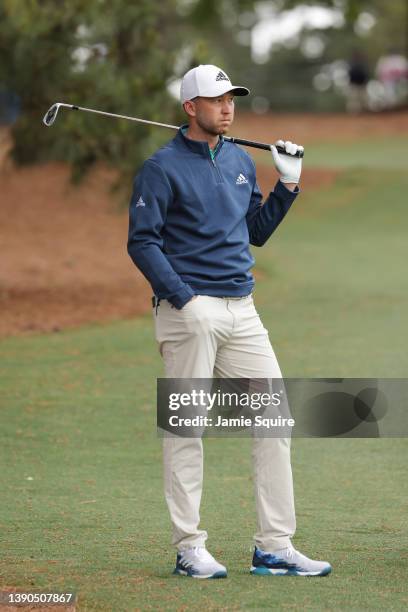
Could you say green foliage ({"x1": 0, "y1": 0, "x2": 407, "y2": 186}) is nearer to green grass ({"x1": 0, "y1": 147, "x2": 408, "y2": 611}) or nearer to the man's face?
green grass ({"x1": 0, "y1": 147, "x2": 408, "y2": 611})

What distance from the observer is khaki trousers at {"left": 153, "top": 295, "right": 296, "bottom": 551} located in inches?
220

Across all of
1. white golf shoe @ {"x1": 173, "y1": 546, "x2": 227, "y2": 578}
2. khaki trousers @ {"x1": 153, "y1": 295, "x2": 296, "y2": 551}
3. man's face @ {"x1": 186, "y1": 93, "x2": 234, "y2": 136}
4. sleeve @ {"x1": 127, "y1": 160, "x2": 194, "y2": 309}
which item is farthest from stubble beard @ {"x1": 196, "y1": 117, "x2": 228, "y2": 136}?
white golf shoe @ {"x1": 173, "y1": 546, "x2": 227, "y2": 578}

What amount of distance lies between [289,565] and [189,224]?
4.81ft

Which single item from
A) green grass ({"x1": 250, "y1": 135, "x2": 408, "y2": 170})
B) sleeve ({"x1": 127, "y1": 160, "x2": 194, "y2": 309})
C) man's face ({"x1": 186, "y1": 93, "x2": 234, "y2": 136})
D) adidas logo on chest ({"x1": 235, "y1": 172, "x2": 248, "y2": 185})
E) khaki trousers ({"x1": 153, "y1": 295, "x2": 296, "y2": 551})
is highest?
green grass ({"x1": 250, "y1": 135, "x2": 408, "y2": 170})

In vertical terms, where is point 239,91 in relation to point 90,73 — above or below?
below

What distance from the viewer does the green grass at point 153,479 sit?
5.51 meters

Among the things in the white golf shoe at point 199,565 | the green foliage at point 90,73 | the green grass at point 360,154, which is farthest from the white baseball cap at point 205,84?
the green grass at point 360,154

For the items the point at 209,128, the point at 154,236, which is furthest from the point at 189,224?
the point at 209,128

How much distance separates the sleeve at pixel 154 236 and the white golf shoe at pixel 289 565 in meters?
1.11

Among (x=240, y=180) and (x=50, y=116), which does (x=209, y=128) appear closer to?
(x=240, y=180)

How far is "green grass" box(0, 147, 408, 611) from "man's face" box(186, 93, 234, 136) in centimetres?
186

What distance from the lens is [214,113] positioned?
5.71 metres

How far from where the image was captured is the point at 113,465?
8.56 m

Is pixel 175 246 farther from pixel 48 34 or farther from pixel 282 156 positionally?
pixel 48 34
